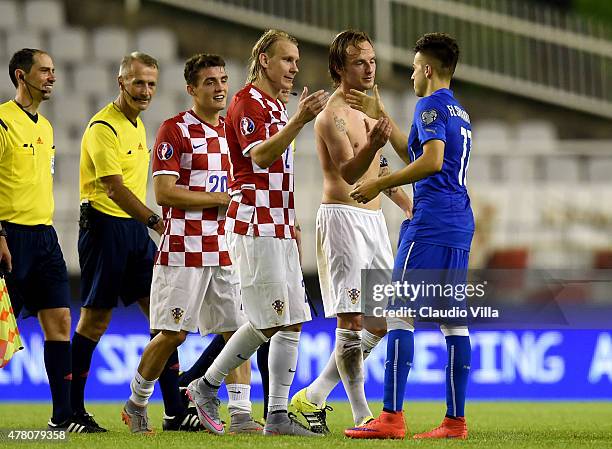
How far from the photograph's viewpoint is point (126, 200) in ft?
23.6

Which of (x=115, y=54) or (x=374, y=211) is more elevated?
(x=115, y=54)

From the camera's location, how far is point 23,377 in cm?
1024

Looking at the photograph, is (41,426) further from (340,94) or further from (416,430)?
(340,94)

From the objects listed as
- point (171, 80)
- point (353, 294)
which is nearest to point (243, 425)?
point (353, 294)

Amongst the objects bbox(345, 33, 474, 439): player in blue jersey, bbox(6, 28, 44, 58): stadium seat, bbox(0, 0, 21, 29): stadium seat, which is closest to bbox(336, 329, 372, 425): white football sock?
bbox(345, 33, 474, 439): player in blue jersey

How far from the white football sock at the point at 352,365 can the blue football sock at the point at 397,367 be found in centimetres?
55

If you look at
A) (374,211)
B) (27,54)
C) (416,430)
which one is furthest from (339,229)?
(27,54)

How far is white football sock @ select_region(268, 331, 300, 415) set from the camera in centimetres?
669

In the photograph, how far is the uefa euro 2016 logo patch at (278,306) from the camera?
6.54 meters

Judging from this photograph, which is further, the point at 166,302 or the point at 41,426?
the point at 41,426

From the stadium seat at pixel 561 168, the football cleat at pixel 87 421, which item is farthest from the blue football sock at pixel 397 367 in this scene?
the stadium seat at pixel 561 168

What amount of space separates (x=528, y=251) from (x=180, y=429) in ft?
17.7

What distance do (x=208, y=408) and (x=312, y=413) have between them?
0.60 m

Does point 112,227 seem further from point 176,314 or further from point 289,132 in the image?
point 289,132
